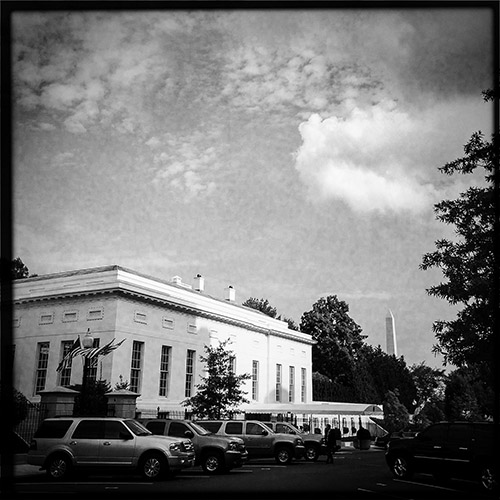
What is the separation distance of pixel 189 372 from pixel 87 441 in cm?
2228

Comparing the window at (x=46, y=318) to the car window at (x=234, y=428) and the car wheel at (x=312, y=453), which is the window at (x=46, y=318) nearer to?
the car window at (x=234, y=428)

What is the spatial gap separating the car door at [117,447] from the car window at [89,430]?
0.68 ft

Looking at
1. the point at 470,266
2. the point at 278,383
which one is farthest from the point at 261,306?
the point at 470,266

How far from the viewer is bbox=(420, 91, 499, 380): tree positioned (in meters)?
19.3

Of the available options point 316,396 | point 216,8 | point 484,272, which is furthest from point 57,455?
point 316,396

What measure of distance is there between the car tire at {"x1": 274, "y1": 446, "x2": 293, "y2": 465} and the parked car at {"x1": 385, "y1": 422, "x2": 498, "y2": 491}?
242 inches

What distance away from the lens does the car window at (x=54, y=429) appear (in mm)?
15711

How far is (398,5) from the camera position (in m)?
9.35

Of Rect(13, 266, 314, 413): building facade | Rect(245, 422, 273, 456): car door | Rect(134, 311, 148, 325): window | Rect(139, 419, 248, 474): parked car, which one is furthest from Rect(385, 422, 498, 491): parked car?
Rect(134, 311, 148, 325): window

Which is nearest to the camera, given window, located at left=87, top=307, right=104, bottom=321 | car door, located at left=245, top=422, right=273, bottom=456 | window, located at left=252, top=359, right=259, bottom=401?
car door, located at left=245, top=422, right=273, bottom=456

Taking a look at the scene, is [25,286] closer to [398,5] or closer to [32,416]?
[32,416]

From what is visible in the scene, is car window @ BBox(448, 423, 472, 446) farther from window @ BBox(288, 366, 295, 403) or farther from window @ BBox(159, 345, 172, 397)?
window @ BBox(288, 366, 295, 403)

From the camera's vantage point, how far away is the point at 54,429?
15.8m

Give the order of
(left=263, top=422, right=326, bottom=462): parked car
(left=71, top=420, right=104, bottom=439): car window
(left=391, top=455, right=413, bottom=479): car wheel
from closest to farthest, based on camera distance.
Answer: (left=71, top=420, right=104, bottom=439): car window → (left=391, top=455, right=413, bottom=479): car wheel → (left=263, top=422, right=326, bottom=462): parked car
